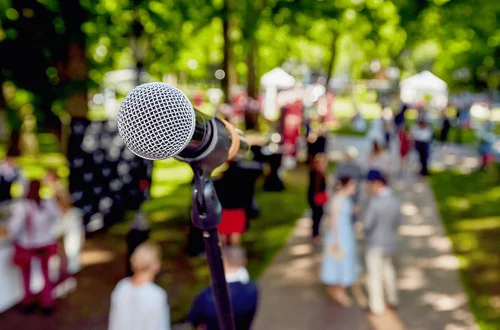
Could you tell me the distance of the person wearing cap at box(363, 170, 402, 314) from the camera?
19.4 ft

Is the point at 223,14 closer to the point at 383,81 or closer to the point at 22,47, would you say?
the point at 22,47

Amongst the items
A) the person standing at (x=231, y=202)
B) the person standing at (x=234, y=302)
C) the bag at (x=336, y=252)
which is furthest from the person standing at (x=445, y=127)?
the person standing at (x=234, y=302)

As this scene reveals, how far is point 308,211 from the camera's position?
11.1 m

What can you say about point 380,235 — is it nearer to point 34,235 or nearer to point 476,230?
point 34,235

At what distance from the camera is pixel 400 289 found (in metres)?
7.22

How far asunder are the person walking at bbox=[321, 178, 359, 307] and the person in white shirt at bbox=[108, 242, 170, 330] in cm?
304

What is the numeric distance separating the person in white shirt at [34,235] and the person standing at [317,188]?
4103 millimetres

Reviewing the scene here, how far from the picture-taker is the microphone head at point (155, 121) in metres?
1.10

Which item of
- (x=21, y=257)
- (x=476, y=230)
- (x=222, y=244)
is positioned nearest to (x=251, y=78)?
(x=476, y=230)

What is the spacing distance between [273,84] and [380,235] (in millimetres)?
17231

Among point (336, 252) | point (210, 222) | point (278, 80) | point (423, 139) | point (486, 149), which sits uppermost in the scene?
point (278, 80)

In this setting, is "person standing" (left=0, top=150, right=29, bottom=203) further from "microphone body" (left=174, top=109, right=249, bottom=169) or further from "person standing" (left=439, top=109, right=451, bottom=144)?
"person standing" (left=439, top=109, right=451, bottom=144)

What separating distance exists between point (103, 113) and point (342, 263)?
26.6 m

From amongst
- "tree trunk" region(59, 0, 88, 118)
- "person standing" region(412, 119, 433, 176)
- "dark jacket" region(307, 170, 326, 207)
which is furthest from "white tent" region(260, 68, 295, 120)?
"tree trunk" region(59, 0, 88, 118)
